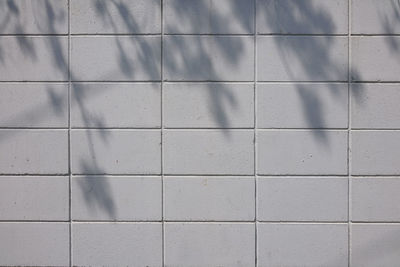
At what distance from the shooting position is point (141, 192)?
311cm

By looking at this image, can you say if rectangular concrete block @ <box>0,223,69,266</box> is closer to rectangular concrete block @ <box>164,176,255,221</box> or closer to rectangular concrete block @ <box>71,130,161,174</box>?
rectangular concrete block @ <box>71,130,161,174</box>

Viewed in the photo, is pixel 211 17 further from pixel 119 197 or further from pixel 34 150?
pixel 34 150

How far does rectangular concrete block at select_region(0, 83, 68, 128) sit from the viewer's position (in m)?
3.11

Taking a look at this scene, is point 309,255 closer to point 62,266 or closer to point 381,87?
point 381,87

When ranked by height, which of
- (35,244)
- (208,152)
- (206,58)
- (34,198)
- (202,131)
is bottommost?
(35,244)

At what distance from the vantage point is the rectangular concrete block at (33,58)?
3.10 metres

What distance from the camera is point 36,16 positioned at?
3094 millimetres

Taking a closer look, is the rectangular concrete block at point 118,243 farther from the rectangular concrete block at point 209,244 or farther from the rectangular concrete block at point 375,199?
the rectangular concrete block at point 375,199

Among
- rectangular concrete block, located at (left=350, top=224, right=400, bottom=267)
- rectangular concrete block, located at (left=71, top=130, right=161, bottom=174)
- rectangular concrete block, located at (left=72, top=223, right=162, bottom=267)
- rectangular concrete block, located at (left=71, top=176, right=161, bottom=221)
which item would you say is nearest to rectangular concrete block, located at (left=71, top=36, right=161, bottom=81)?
rectangular concrete block, located at (left=71, top=130, right=161, bottom=174)

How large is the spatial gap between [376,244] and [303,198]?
585 millimetres

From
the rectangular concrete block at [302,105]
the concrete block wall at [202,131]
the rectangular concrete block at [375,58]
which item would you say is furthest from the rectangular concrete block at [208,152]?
the rectangular concrete block at [375,58]

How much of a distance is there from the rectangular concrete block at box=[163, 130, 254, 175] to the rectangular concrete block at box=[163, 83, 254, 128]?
0.08 metres

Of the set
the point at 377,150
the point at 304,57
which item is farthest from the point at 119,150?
the point at 377,150

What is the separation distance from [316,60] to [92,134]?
158 cm
